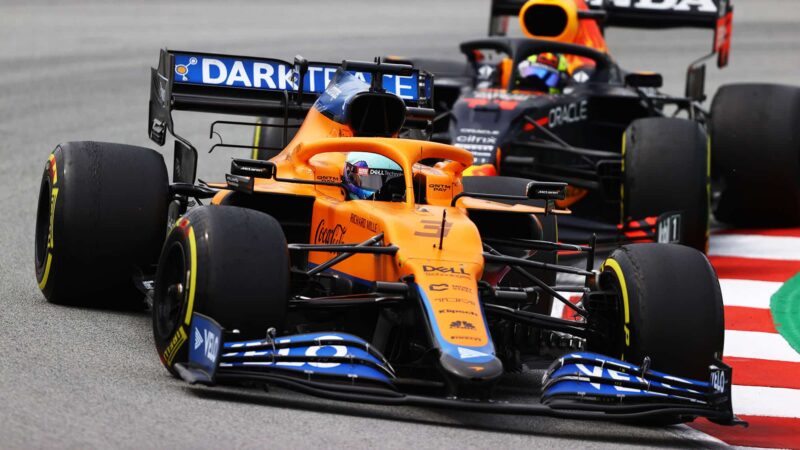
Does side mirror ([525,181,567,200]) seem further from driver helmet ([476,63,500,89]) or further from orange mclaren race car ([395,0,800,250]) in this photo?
driver helmet ([476,63,500,89])

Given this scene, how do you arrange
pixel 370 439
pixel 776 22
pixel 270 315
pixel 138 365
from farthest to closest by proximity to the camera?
pixel 776 22, pixel 138 365, pixel 270 315, pixel 370 439

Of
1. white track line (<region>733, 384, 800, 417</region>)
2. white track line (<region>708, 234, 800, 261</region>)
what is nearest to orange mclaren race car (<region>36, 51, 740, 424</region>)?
white track line (<region>733, 384, 800, 417</region>)

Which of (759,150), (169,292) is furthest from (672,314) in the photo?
(759,150)

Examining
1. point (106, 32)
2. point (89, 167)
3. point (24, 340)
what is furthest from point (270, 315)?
point (106, 32)

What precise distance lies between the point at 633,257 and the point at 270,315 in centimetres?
181

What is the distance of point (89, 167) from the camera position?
344 inches

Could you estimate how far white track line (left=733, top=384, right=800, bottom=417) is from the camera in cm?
797

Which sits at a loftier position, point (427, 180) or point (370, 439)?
point (427, 180)

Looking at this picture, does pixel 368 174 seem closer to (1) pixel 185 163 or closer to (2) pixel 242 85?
(1) pixel 185 163

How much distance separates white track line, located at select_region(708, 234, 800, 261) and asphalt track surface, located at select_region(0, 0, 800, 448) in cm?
496

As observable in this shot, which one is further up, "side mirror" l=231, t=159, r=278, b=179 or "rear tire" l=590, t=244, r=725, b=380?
"side mirror" l=231, t=159, r=278, b=179

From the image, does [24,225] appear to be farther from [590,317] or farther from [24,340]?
[590,317]

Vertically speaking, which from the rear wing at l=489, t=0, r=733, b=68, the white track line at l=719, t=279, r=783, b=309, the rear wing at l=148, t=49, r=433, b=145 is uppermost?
the rear wing at l=489, t=0, r=733, b=68

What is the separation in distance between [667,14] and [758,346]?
5921 millimetres
